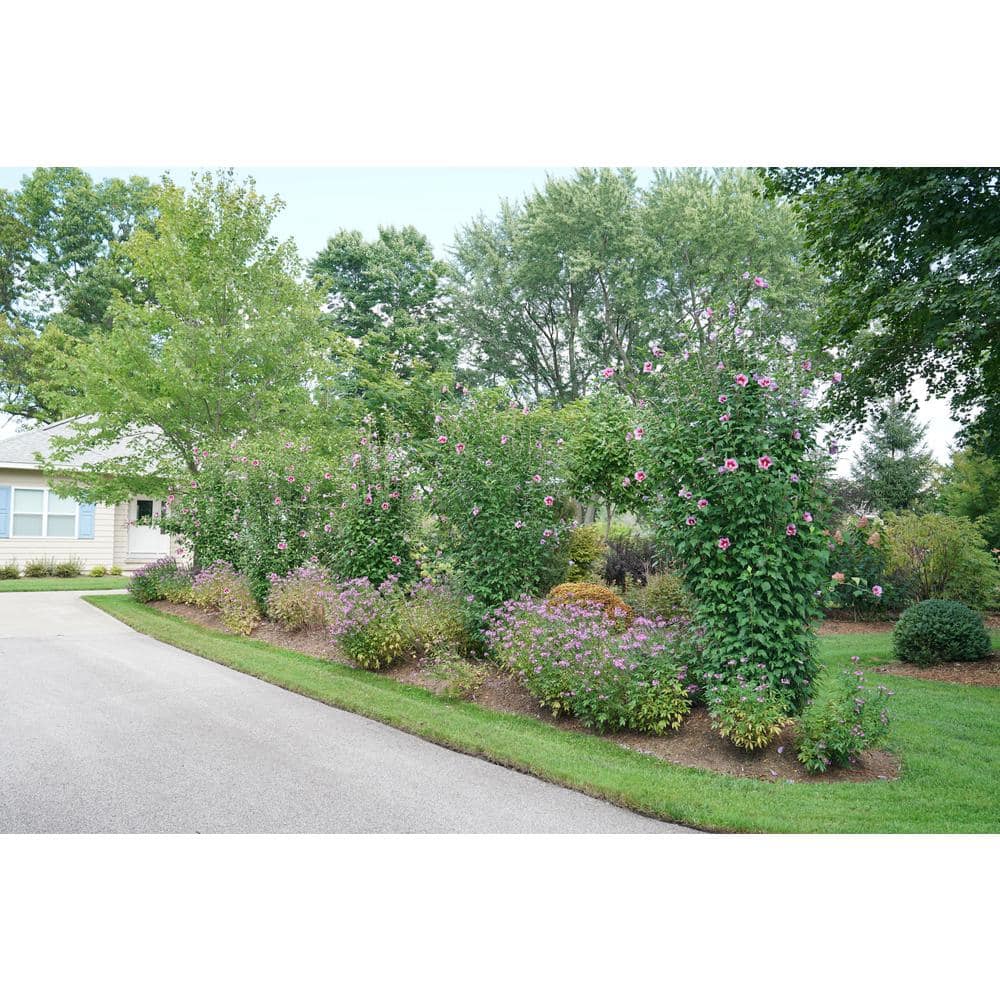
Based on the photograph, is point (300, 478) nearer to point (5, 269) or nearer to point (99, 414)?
point (99, 414)

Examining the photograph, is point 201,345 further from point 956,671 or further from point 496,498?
point 956,671

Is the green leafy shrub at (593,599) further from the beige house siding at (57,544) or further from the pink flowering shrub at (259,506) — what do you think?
the beige house siding at (57,544)

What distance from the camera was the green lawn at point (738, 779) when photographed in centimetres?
300

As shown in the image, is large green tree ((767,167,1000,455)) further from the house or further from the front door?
the front door

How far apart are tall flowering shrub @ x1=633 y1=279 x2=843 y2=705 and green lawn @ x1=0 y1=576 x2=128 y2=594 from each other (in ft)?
36.3

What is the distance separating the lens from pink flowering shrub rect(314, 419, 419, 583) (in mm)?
6445

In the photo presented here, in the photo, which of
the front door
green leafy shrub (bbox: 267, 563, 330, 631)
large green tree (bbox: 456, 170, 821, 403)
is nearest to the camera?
green leafy shrub (bbox: 267, 563, 330, 631)

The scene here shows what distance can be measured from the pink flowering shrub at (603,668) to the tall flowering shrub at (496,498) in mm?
712

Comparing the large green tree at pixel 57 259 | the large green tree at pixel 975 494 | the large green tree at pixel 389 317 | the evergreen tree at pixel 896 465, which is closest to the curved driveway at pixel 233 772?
the large green tree at pixel 389 317

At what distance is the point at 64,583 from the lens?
12164 millimetres

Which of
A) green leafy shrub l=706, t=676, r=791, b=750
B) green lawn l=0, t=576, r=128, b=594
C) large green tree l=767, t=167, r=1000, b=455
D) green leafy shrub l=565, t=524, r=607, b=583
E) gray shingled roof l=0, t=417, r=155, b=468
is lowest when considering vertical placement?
green lawn l=0, t=576, r=128, b=594

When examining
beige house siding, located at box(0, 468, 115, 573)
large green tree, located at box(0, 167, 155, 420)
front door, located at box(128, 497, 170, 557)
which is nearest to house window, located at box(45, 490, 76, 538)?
beige house siding, located at box(0, 468, 115, 573)
